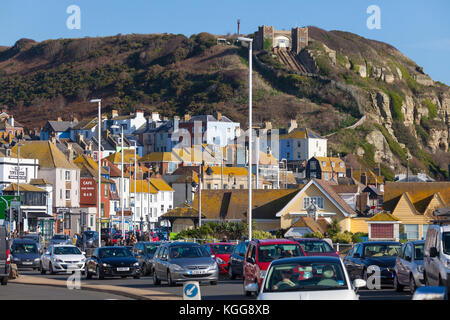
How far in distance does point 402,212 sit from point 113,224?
4752 cm

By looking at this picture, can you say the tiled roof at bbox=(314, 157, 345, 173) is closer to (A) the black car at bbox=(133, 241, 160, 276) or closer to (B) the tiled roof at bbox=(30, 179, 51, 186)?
(B) the tiled roof at bbox=(30, 179, 51, 186)

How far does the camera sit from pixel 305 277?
655 inches

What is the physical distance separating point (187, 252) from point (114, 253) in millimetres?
7272

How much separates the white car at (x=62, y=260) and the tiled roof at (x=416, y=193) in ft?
118

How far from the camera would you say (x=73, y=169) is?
110062 millimetres

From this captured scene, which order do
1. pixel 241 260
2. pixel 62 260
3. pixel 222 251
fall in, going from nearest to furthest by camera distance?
pixel 241 260 → pixel 222 251 → pixel 62 260

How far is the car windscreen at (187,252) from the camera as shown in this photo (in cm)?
3131

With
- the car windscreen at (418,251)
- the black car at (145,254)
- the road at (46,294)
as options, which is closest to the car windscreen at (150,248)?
the black car at (145,254)

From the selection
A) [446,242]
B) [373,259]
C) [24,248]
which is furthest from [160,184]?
[446,242]

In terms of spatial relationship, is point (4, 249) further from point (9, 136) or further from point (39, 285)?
point (9, 136)

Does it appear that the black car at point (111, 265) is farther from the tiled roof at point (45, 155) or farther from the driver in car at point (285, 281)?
the tiled roof at point (45, 155)

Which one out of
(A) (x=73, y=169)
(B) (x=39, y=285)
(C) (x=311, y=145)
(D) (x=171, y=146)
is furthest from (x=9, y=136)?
(B) (x=39, y=285)

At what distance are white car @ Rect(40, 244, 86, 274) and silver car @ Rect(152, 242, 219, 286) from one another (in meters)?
10.7

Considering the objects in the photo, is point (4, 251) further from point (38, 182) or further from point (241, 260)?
point (38, 182)
